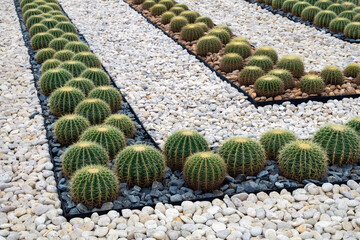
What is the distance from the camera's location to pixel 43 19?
11648 millimetres

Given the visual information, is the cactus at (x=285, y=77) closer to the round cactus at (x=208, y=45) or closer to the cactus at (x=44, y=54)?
the round cactus at (x=208, y=45)

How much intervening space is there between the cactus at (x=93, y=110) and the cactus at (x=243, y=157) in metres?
2.01

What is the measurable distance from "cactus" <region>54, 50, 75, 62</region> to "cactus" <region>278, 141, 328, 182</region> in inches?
201

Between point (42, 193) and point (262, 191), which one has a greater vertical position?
point (262, 191)

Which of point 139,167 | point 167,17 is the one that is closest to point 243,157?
point 139,167

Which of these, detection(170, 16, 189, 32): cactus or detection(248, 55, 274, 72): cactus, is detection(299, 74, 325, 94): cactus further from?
detection(170, 16, 189, 32): cactus

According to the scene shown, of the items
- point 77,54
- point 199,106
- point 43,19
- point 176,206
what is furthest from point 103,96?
point 43,19

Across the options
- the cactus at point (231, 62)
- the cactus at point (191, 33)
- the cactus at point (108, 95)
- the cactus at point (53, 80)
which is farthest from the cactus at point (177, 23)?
the cactus at point (108, 95)

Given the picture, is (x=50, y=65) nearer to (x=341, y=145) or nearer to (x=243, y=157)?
(x=243, y=157)

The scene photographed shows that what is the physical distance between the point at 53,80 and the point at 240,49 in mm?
3656

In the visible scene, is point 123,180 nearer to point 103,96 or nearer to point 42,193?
point 42,193

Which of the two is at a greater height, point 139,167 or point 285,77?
point 285,77

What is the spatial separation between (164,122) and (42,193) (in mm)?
2285

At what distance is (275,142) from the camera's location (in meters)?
5.39
